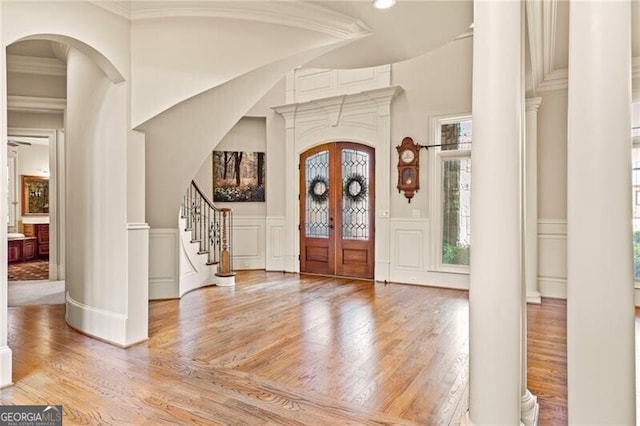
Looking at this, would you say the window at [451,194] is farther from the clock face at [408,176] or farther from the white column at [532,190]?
the white column at [532,190]

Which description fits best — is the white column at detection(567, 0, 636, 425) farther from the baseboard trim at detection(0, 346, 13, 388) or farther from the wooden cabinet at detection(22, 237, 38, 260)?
the wooden cabinet at detection(22, 237, 38, 260)

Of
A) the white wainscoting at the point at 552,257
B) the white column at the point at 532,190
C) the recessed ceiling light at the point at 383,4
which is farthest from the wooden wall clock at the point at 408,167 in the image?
the recessed ceiling light at the point at 383,4

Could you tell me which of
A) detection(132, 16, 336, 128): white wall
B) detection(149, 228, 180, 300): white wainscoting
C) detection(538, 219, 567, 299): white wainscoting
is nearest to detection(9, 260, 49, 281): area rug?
detection(149, 228, 180, 300): white wainscoting

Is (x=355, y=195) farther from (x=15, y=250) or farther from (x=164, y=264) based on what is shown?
(x=15, y=250)

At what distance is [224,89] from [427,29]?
6.08 ft

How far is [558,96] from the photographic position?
5121mm

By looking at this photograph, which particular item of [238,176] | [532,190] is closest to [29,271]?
[238,176]

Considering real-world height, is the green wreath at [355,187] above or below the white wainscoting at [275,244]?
above

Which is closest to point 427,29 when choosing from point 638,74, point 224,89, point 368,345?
point 224,89

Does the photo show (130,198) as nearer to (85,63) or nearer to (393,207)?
(85,63)

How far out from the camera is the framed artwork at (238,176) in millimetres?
7312

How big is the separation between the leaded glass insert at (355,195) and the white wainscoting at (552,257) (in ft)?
8.27

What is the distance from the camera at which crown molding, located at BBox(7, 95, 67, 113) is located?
4.89 m

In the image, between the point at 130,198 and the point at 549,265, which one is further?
the point at 549,265
